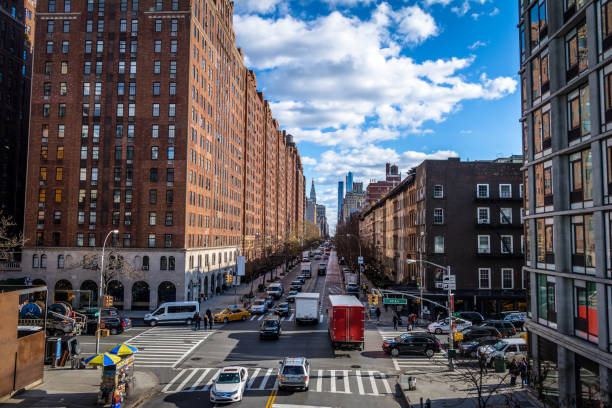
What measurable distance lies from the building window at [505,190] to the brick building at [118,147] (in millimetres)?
41339

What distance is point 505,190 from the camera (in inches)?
2180

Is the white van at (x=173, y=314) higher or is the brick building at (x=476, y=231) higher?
the brick building at (x=476, y=231)

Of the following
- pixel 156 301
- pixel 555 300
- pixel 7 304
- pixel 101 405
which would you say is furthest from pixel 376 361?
pixel 156 301

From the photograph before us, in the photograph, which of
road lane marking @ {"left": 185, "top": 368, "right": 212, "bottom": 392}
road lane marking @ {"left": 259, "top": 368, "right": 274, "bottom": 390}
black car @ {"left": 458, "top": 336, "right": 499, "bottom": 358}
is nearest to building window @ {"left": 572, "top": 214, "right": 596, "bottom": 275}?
black car @ {"left": 458, "top": 336, "right": 499, "bottom": 358}

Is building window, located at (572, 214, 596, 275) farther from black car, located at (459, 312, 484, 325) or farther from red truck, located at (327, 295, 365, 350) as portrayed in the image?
black car, located at (459, 312, 484, 325)

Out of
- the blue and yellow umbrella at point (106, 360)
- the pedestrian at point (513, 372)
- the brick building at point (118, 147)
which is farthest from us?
the brick building at point (118, 147)

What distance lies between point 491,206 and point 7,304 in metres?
50.5

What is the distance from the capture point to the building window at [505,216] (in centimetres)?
5444

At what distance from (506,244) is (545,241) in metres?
30.6

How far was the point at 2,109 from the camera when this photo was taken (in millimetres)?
79562

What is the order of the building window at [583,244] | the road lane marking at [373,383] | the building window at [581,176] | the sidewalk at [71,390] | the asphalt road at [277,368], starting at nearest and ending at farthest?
1. the building window at [583,244]
2. the building window at [581,176]
3. the sidewalk at [71,390]
4. the asphalt road at [277,368]
5. the road lane marking at [373,383]

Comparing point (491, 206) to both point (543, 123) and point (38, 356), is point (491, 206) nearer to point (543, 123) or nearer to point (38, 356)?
point (543, 123)

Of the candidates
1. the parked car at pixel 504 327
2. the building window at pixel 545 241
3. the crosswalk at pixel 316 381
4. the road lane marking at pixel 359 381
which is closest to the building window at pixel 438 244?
the parked car at pixel 504 327

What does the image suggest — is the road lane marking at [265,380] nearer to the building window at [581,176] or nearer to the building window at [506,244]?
the building window at [581,176]
